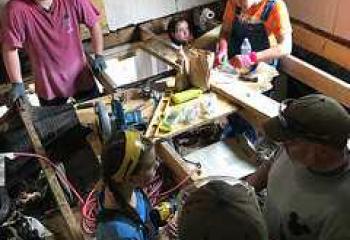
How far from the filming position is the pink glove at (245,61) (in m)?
2.79

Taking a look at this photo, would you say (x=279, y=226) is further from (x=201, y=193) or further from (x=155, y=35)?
(x=155, y=35)

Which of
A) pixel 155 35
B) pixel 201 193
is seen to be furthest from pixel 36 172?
pixel 155 35

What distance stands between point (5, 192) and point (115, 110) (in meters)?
0.66

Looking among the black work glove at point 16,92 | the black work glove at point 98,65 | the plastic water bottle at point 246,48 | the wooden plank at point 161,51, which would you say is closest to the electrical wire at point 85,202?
the black work glove at point 16,92

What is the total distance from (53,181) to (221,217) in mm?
1301

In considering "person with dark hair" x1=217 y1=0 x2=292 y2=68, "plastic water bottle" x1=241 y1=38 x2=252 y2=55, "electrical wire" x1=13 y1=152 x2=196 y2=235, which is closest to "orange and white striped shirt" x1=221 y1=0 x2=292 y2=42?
"person with dark hair" x1=217 y1=0 x2=292 y2=68

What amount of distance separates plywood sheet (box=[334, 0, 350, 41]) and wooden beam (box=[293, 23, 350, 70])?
73mm

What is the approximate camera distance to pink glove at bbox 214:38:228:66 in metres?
2.92

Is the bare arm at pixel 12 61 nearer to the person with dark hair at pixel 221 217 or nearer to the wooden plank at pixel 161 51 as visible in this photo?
the wooden plank at pixel 161 51

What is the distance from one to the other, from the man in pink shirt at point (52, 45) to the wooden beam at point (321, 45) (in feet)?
6.03

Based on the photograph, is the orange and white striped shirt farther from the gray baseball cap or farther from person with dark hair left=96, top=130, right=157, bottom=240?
person with dark hair left=96, top=130, right=157, bottom=240

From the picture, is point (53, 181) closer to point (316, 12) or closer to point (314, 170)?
point (314, 170)

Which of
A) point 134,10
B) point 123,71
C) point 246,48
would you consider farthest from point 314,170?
point 123,71

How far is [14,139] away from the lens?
2.43m
